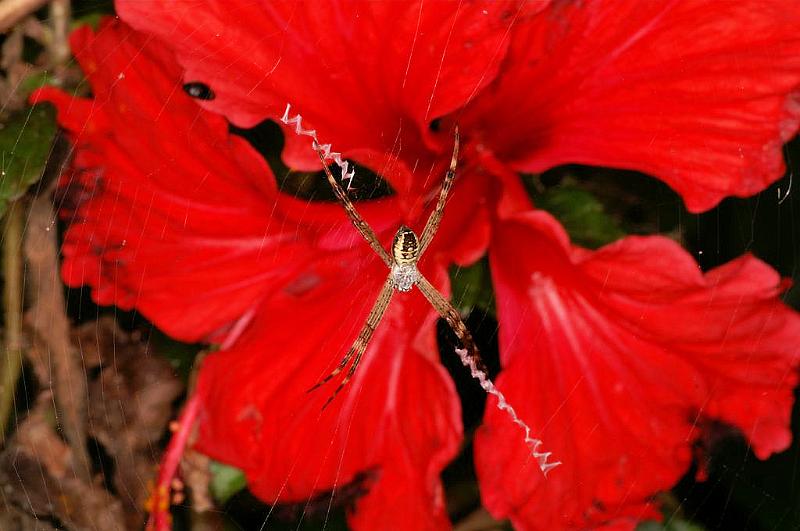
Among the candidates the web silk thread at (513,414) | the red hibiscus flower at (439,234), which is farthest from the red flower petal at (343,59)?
the web silk thread at (513,414)

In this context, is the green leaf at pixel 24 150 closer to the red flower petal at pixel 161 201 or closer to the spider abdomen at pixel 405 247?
the red flower petal at pixel 161 201

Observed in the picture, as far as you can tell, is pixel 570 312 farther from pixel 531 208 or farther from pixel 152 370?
pixel 152 370

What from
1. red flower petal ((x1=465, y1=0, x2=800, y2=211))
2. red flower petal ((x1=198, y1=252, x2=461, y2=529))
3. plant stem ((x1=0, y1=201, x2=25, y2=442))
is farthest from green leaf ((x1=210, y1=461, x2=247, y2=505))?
red flower petal ((x1=465, y1=0, x2=800, y2=211))

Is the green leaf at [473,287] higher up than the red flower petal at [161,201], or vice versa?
the red flower petal at [161,201]

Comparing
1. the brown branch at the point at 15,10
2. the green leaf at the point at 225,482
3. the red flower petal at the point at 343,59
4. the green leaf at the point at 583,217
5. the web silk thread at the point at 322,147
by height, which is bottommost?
the green leaf at the point at 225,482

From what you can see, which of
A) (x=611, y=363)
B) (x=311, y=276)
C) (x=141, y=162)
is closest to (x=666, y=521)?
(x=611, y=363)

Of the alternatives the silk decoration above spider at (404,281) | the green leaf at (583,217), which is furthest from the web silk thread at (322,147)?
the green leaf at (583,217)
